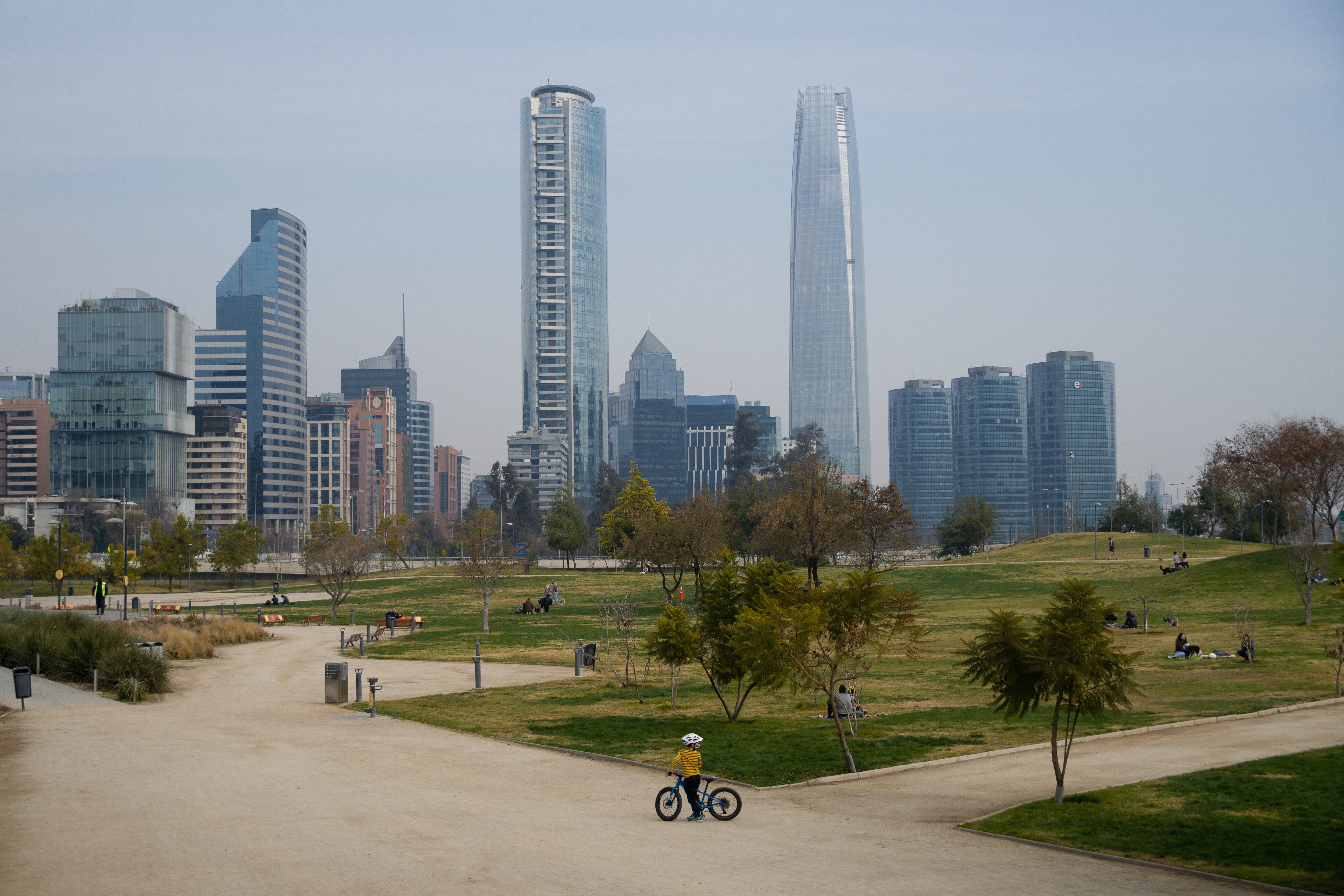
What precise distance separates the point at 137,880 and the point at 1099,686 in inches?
525

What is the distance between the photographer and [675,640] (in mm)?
25641

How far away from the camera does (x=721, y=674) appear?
2508cm

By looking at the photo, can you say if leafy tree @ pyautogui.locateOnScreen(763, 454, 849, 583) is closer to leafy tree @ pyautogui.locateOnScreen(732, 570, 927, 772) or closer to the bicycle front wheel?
leafy tree @ pyautogui.locateOnScreen(732, 570, 927, 772)

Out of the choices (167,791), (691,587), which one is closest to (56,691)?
(167,791)

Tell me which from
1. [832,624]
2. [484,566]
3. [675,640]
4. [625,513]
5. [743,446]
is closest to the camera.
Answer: [832,624]

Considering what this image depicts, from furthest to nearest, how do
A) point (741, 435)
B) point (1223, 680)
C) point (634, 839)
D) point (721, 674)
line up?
point (741, 435), point (1223, 680), point (721, 674), point (634, 839)

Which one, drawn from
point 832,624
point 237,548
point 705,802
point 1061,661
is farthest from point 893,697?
point 237,548

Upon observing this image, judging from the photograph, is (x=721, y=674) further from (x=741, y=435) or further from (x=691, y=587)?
(x=741, y=435)

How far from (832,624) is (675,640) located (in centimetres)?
685

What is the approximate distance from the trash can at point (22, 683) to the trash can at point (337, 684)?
7817mm

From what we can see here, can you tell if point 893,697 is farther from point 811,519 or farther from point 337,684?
point 811,519

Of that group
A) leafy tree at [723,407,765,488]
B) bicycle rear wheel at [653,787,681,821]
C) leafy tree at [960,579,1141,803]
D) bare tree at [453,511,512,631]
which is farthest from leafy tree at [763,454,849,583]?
leafy tree at [723,407,765,488]

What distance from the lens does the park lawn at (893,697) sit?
69.6 feet

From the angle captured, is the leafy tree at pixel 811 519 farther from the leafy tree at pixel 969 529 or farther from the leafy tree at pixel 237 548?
the leafy tree at pixel 237 548
